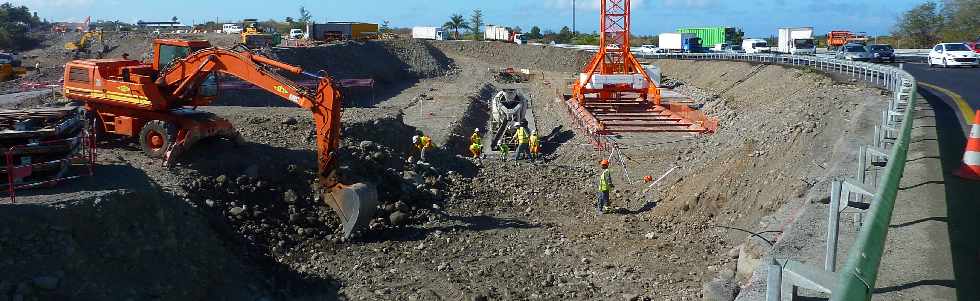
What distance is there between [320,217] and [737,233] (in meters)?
6.56

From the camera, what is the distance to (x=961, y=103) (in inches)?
729

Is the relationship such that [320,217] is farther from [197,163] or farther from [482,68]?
[482,68]

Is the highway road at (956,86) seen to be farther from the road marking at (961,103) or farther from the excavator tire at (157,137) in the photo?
the excavator tire at (157,137)

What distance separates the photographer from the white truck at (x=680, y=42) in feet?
209

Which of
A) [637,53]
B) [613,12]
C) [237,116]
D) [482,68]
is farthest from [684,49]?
[237,116]

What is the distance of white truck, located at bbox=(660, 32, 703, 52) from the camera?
63.6 meters

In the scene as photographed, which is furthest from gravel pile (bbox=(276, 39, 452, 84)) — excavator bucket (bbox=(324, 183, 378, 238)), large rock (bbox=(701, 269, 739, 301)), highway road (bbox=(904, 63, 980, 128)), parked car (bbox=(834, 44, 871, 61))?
large rock (bbox=(701, 269, 739, 301))

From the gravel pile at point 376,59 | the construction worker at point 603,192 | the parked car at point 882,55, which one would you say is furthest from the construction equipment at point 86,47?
the parked car at point 882,55

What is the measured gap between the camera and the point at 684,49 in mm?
64000

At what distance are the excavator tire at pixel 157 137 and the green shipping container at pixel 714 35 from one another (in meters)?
64.4

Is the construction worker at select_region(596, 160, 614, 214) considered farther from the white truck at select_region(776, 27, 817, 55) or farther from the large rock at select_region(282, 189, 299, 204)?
the white truck at select_region(776, 27, 817, 55)

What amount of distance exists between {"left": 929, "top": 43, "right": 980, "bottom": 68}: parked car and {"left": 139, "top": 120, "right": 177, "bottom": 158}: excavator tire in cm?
3134

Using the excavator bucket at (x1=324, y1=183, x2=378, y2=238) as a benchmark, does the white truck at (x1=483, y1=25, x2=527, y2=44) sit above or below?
above

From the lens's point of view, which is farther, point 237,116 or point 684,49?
point 684,49
